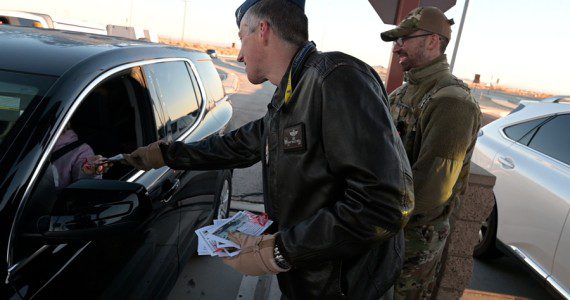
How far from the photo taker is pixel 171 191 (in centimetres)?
243

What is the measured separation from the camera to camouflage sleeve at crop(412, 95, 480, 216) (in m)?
1.92

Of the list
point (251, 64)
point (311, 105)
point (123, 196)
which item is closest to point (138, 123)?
point (123, 196)

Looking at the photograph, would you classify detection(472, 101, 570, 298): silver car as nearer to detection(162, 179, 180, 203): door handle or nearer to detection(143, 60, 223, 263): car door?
detection(143, 60, 223, 263): car door

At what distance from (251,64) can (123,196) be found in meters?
0.67

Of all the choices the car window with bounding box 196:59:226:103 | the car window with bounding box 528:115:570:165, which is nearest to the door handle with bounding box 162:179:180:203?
the car window with bounding box 196:59:226:103

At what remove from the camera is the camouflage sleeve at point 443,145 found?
1.92 m

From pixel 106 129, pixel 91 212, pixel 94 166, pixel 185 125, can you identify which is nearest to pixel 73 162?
pixel 94 166

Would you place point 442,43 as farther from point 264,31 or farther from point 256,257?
point 256,257

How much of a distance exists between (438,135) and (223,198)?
2373 millimetres

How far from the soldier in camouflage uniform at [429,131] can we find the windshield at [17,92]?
5.38ft

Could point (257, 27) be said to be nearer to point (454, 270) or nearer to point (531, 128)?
point (454, 270)

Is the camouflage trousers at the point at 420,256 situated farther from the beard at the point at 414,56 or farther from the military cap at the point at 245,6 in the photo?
the military cap at the point at 245,6

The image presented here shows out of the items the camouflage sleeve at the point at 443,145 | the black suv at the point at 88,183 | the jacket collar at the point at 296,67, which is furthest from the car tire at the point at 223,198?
the jacket collar at the point at 296,67

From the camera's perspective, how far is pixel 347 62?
1238 millimetres
